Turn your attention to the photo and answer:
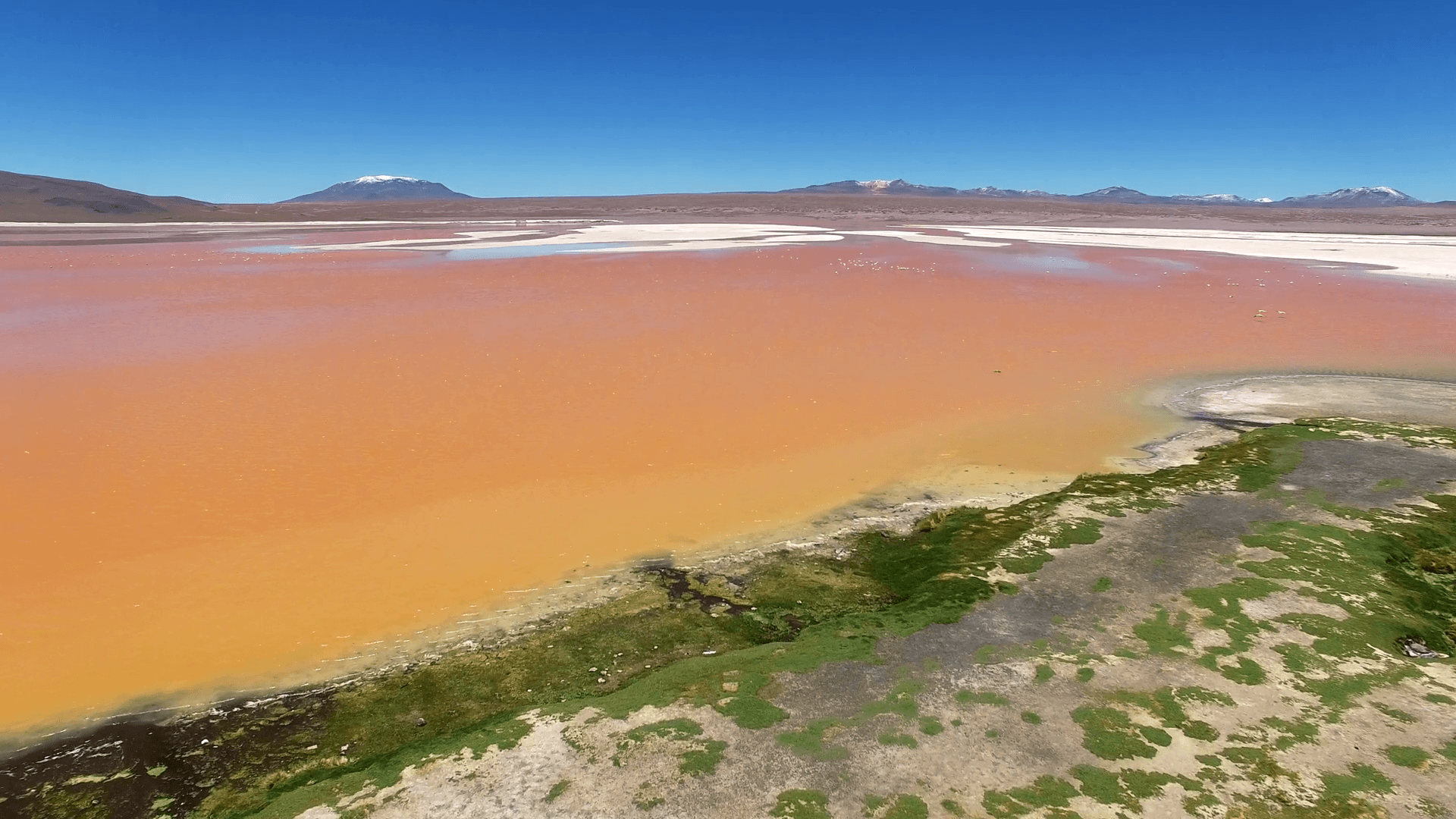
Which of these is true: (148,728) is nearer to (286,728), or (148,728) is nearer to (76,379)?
(286,728)

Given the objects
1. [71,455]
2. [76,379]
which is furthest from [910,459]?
[76,379]

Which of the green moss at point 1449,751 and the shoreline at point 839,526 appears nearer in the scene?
the green moss at point 1449,751

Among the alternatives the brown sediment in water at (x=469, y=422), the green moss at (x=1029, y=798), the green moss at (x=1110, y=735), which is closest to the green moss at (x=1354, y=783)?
the green moss at (x=1110, y=735)

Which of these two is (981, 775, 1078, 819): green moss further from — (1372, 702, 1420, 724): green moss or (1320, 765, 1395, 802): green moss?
(1372, 702, 1420, 724): green moss

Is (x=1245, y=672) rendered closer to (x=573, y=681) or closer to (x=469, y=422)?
(x=573, y=681)

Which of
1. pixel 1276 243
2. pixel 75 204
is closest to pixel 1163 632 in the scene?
pixel 1276 243

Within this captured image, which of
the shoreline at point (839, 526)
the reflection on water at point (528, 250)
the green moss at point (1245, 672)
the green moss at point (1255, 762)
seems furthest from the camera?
the reflection on water at point (528, 250)

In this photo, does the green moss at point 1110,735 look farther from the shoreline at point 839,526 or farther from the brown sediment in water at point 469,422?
the brown sediment in water at point 469,422
